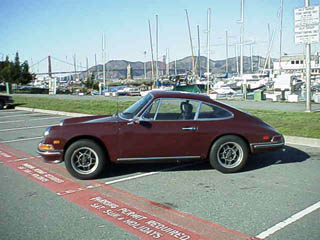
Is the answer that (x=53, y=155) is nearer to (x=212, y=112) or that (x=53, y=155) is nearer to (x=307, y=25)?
(x=212, y=112)

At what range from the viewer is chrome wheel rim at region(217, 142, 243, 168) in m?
6.06

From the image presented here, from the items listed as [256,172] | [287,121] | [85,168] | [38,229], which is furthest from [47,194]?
[287,121]

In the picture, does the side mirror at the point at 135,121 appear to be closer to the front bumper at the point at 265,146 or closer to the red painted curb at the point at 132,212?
the red painted curb at the point at 132,212

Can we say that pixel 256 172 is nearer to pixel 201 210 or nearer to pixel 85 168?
pixel 201 210

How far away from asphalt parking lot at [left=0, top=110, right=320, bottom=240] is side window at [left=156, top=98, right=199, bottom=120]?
1.02 m

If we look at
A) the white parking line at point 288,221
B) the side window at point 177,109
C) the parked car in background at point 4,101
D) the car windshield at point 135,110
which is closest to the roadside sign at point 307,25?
the side window at point 177,109

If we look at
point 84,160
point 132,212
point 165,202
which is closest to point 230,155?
point 165,202

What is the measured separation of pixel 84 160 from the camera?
5824 millimetres

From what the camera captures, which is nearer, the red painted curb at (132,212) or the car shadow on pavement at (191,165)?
the red painted curb at (132,212)

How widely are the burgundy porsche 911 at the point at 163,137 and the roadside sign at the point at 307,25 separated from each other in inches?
338

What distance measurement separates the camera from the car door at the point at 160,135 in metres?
5.80

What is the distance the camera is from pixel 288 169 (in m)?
6.33

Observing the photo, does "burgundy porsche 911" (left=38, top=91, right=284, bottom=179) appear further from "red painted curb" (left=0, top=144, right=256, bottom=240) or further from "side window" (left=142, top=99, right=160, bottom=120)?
"red painted curb" (left=0, top=144, right=256, bottom=240)

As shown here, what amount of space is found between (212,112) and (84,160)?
7.73 feet
